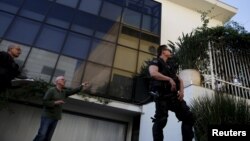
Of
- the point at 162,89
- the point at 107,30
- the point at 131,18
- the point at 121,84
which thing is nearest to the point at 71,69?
the point at 121,84

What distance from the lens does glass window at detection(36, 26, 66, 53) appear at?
26.4 ft

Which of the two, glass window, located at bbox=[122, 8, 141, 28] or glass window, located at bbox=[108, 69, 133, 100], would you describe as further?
glass window, located at bbox=[122, 8, 141, 28]

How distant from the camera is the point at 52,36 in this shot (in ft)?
27.3

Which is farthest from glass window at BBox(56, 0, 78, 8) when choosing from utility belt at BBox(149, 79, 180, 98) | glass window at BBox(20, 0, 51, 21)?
utility belt at BBox(149, 79, 180, 98)

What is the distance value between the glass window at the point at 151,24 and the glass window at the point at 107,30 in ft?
4.17

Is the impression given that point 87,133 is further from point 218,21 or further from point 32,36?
point 218,21

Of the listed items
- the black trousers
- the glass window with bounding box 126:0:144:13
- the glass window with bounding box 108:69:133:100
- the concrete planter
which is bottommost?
the black trousers

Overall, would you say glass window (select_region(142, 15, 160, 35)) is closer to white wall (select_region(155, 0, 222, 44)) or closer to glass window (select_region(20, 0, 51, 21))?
white wall (select_region(155, 0, 222, 44))

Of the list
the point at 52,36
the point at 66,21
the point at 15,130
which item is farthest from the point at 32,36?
the point at 15,130

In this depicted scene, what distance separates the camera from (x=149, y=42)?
978cm

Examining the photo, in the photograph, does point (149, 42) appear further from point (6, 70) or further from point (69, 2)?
point (6, 70)

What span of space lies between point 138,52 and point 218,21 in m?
7.27

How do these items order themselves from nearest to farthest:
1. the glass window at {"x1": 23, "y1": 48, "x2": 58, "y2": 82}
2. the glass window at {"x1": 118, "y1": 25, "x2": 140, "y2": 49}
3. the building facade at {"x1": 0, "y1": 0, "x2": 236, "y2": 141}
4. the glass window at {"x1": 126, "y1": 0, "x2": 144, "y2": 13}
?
the glass window at {"x1": 23, "y1": 48, "x2": 58, "y2": 82} < the building facade at {"x1": 0, "y1": 0, "x2": 236, "y2": 141} < the glass window at {"x1": 118, "y1": 25, "x2": 140, "y2": 49} < the glass window at {"x1": 126, "y1": 0, "x2": 144, "y2": 13}

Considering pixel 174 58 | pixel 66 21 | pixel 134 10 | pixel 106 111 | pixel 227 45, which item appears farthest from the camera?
pixel 134 10
